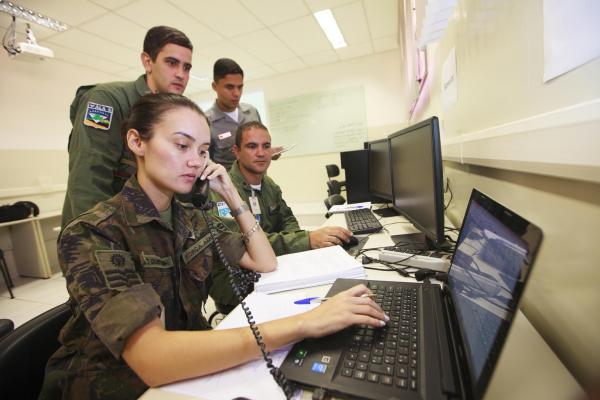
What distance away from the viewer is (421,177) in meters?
0.94

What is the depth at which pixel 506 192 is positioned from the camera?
766 mm

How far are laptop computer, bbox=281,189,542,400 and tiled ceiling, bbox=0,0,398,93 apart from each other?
3.13m

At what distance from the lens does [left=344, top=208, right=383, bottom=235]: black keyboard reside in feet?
4.58

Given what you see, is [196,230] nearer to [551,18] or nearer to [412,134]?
[412,134]

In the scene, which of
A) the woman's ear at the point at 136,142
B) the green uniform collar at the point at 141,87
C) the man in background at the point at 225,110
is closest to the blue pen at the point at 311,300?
the woman's ear at the point at 136,142

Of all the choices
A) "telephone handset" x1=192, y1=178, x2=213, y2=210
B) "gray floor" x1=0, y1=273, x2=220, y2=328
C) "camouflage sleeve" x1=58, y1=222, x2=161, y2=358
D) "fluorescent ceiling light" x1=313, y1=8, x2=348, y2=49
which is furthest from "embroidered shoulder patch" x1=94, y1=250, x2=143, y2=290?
"fluorescent ceiling light" x1=313, y1=8, x2=348, y2=49

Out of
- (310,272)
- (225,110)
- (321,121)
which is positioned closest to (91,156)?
(310,272)

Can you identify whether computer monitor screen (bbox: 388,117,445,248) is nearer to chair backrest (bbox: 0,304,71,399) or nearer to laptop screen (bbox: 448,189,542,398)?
laptop screen (bbox: 448,189,542,398)

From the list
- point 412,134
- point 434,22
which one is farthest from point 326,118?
point 412,134

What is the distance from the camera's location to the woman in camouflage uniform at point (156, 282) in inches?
20.9

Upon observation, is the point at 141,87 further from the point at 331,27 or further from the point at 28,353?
the point at 331,27

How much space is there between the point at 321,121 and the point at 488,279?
472 centimetres

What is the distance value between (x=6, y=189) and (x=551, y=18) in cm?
488

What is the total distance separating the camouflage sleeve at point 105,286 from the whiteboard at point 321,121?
4.49 m
